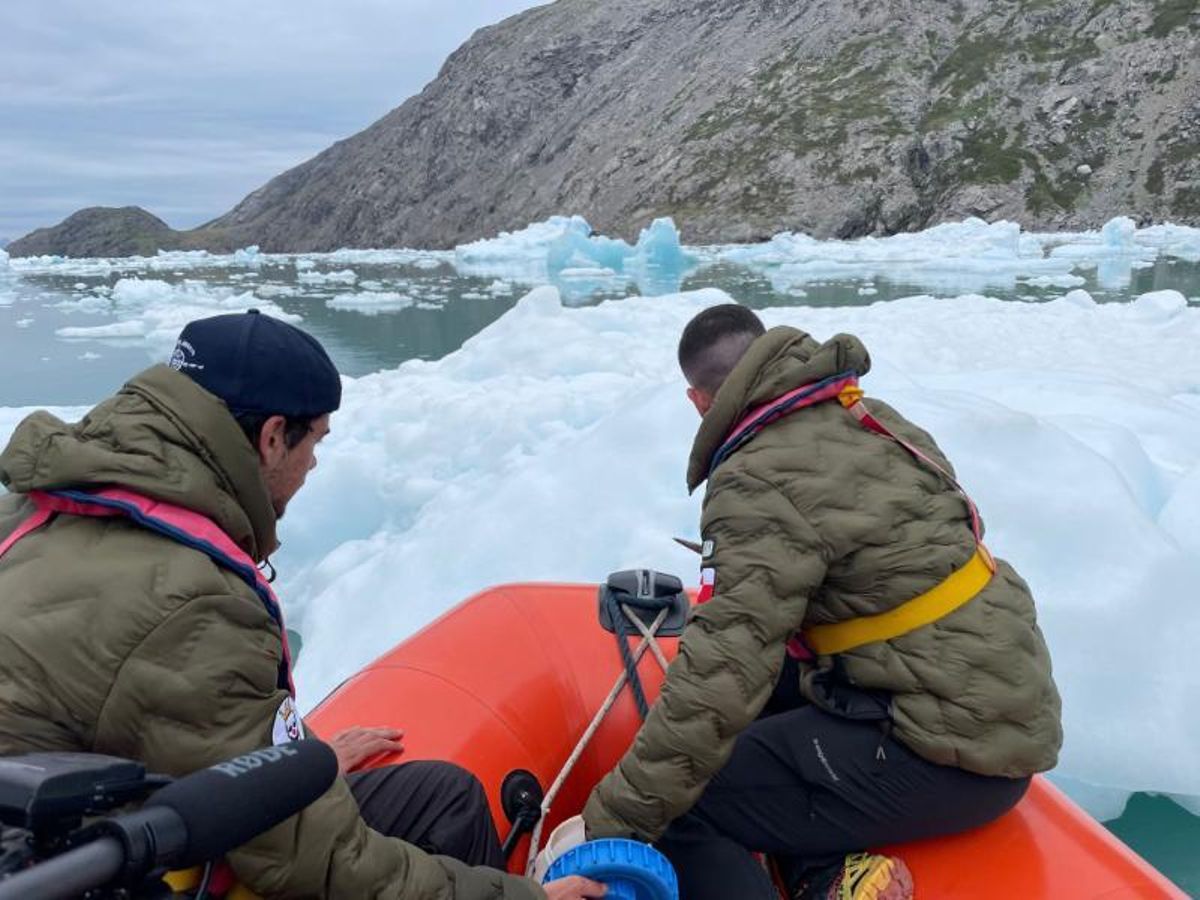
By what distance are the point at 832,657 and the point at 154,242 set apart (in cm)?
11990

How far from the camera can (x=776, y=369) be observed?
1.65 metres

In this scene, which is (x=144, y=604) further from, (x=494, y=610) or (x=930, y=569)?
(x=494, y=610)

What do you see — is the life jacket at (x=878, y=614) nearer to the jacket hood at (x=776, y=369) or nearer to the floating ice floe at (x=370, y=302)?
the jacket hood at (x=776, y=369)

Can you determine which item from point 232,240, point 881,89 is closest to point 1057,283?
point 881,89

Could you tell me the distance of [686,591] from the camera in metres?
2.52

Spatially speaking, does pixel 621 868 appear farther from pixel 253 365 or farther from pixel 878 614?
pixel 253 365

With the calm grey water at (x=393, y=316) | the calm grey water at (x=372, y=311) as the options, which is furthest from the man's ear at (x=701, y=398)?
the calm grey water at (x=372, y=311)

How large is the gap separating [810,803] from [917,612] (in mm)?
413

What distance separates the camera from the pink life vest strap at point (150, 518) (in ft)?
3.46

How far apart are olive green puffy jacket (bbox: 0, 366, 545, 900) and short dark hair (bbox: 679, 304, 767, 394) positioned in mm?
943

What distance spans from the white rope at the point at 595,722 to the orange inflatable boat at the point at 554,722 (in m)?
0.04

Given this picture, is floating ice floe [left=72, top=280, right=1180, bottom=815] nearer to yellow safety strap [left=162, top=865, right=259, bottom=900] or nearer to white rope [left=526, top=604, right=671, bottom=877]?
white rope [left=526, top=604, right=671, bottom=877]

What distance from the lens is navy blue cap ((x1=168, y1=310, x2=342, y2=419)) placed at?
1.20 meters

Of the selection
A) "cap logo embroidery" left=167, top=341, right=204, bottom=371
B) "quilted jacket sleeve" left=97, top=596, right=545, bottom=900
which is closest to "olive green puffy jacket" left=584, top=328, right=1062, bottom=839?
"quilted jacket sleeve" left=97, top=596, right=545, bottom=900
